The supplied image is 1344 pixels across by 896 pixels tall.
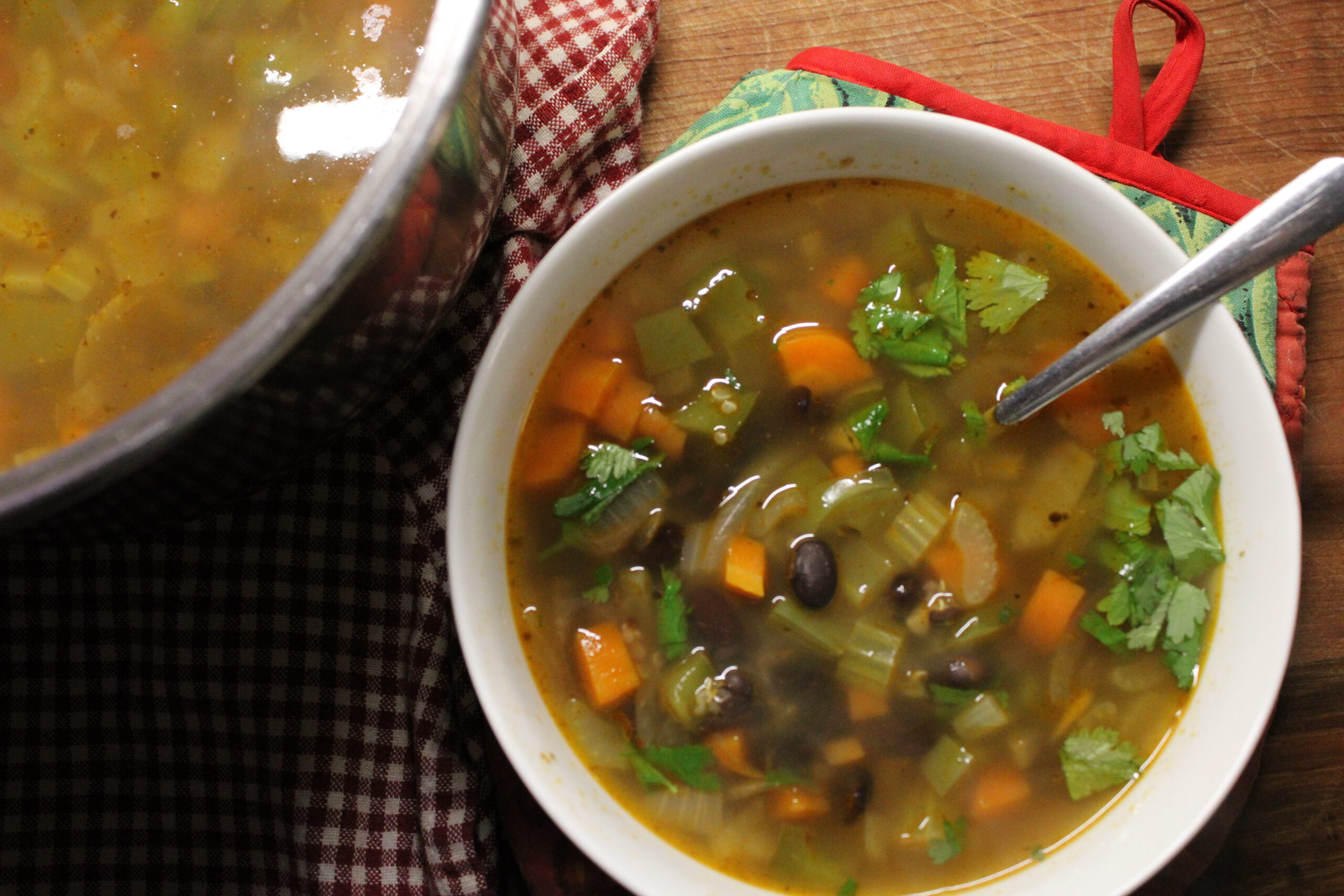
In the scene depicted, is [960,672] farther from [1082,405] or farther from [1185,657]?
[1082,405]

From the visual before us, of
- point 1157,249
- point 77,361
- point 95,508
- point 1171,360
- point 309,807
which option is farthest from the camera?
point 309,807

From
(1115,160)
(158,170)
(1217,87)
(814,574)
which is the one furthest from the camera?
(1217,87)

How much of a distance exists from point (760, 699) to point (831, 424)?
578mm

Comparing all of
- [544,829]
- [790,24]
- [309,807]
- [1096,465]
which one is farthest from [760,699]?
[790,24]

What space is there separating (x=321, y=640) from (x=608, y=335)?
2.94ft

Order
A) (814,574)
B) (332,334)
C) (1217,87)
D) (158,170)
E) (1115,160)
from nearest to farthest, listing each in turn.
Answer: (332,334)
(158,170)
(814,574)
(1115,160)
(1217,87)

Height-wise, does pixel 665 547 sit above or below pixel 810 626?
above

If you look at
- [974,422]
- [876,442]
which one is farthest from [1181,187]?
[876,442]

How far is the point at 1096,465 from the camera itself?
1.98 meters

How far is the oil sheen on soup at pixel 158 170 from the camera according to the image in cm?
163

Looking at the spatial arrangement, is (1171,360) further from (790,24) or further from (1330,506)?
(790,24)

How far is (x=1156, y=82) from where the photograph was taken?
217 centimetres

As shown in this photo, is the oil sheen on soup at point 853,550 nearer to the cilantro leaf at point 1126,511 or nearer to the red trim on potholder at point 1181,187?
the cilantro leaf at point 1126,511

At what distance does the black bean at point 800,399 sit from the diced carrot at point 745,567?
0.28m
